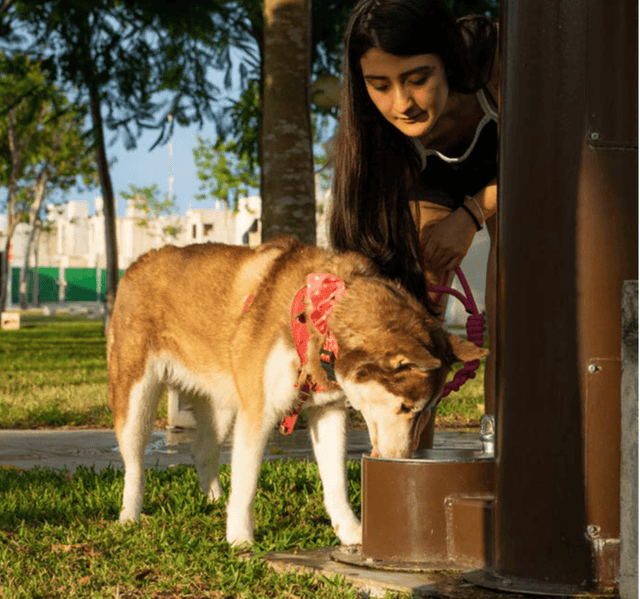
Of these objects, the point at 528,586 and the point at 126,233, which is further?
the point at 126,233

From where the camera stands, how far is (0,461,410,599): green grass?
3.51 m

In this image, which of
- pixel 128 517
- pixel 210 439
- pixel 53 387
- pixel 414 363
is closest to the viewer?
pixel 414 363

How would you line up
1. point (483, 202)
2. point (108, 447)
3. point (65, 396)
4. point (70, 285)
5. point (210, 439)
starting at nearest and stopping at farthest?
point (483, 202), point (210, 439), point (108, 447), point (65, 396), point (70, 285)

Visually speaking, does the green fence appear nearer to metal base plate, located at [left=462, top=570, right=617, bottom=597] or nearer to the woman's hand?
the woman's hand

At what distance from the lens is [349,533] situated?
4.31 m

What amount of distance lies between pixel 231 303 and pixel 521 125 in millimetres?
1929

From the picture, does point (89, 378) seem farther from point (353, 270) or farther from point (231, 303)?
point (353, 270)

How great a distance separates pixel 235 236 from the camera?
71125 millimetres

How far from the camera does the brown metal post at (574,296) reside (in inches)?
122

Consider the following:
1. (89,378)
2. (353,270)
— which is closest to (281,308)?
(353,270)

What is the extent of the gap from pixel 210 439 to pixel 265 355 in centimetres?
116

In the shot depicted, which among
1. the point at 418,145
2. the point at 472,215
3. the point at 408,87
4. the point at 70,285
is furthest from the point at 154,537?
the point at 70,285

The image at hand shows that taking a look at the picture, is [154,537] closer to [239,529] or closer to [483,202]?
[239,529]

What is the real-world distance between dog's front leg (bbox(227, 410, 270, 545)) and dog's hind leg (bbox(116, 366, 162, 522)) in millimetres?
707
